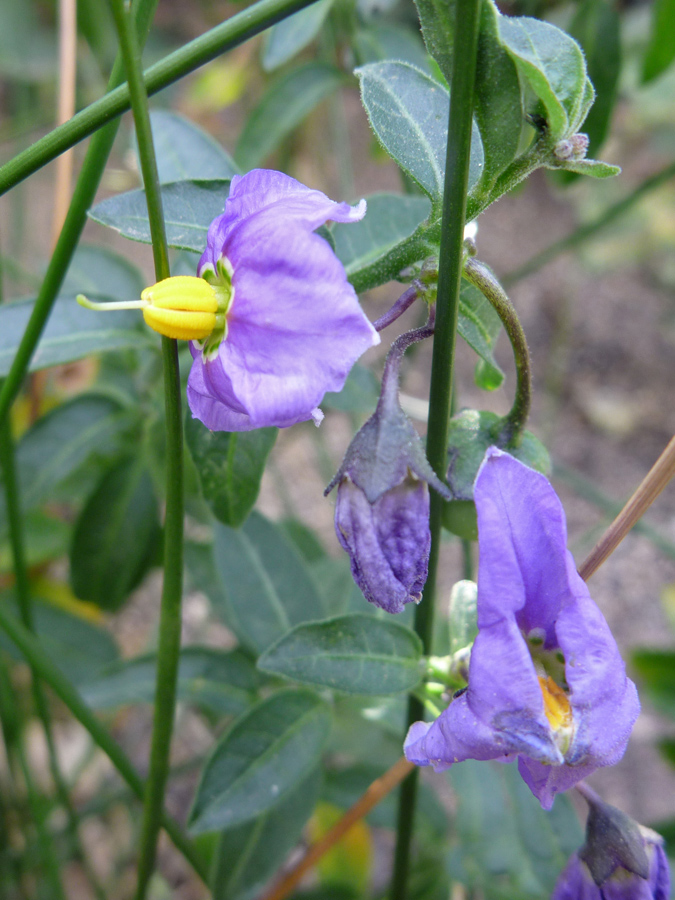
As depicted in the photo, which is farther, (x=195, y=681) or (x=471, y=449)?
(x=195, y=681)

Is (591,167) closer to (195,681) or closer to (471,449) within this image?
(471,449)

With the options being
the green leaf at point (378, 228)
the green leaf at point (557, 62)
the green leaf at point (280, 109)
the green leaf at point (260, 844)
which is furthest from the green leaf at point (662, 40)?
the green leaf at point (260, 844)

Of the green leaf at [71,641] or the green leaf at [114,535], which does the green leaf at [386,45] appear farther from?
the green leaf at [71,641]

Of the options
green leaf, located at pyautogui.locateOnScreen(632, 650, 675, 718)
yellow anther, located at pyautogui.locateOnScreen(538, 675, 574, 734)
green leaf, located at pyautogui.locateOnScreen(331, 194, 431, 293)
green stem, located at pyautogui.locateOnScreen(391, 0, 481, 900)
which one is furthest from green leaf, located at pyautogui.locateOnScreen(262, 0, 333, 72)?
green leaf, located at pyautogui.locateOnScreen(632, 650, 675, 718)

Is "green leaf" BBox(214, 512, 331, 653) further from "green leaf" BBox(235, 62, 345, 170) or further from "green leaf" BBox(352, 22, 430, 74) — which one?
"green leaf" BBox(352, 22, 430, 74)

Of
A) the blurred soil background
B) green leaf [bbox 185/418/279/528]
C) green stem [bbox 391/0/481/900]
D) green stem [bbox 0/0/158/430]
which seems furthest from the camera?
the blurred soil background

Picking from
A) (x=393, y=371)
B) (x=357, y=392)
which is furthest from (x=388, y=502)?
(x=357, y=392)

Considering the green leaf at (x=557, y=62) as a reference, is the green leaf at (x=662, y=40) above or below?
above
